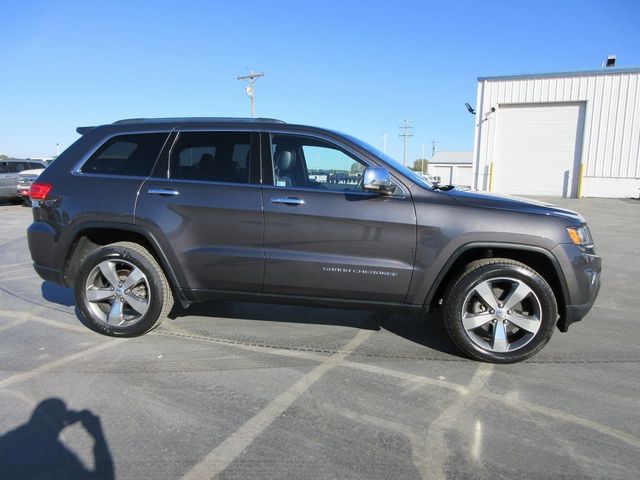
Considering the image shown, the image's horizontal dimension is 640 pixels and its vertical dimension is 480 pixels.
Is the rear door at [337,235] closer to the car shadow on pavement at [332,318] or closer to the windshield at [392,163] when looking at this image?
the windshield at [392,163]

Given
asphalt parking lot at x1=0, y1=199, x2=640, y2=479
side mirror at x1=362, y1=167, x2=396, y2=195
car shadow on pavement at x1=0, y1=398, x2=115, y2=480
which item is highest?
side mirror at x1=362, y1=167, x2=396, y2=195

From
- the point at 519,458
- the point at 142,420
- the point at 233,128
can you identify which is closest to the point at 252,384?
the point at 142,420

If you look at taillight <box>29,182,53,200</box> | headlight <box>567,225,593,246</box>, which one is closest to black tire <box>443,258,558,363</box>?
headlight <box>567,225,593,246</box>

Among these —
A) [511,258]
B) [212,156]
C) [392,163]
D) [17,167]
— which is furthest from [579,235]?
[17,167]

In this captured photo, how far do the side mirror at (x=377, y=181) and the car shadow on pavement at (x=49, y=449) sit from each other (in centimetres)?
236

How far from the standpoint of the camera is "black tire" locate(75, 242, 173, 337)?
4027 millimetres

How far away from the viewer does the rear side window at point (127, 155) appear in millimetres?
4117

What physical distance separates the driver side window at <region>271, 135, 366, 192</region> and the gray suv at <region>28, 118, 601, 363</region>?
0.01 metres

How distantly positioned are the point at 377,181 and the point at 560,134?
2286 centimetres

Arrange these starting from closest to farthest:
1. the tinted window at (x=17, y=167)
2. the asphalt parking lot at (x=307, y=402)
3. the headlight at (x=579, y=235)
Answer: the asphalt parking lot at (x=307, y=402), the headlight at (x=579, y=235), the tinted window at (x=17, y=167)

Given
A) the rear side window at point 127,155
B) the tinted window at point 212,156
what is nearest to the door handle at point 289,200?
the tinted window at point 212,156

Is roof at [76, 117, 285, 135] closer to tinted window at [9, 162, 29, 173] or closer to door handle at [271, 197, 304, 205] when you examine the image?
door handle at [271, 197, 304, 205]

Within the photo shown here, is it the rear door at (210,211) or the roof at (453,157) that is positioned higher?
Result: the roof at (453,157)

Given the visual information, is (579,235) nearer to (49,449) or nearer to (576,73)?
(49,449)
